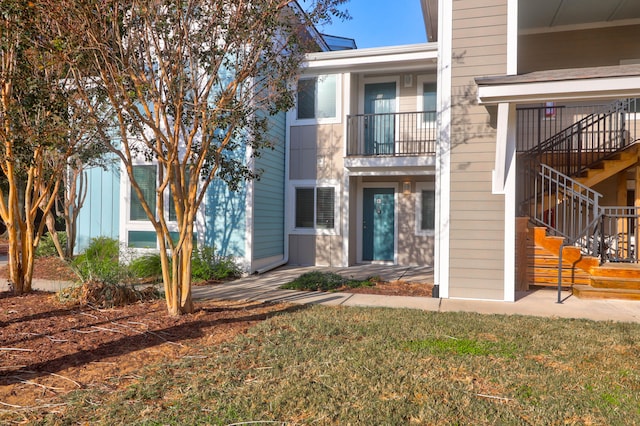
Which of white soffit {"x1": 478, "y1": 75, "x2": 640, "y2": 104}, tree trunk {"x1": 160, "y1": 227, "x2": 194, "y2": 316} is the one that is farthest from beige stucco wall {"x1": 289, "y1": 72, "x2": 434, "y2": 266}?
tree trunk {"x1": 160, "y1": 227, "x2": 194, "y2": 316}

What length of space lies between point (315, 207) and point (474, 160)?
4.88 meters

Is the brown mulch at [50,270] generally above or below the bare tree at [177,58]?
below

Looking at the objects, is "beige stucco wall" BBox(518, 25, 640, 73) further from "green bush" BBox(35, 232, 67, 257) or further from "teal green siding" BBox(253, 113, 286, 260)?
"green bush" BBox(35, 232, 67, 257)

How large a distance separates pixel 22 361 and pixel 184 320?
156 centimetres

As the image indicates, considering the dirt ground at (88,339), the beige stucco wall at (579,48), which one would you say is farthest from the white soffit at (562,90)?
the beige stucco wall at (579,48)

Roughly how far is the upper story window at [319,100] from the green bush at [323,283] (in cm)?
432

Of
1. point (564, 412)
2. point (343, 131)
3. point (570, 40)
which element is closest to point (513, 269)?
point (564, 412)

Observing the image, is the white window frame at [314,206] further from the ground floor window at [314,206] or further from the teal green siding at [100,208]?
the teal green siding at [100,208]

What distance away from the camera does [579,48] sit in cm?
877

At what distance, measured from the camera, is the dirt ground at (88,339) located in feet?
10.1

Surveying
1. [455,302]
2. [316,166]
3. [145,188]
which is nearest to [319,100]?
[316,166]

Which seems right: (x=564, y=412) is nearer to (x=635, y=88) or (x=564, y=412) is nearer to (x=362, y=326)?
(x=362, y=326)

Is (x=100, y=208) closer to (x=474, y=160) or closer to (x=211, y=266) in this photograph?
(x=211, y=266)

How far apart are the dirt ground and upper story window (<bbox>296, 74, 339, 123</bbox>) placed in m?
5.83
